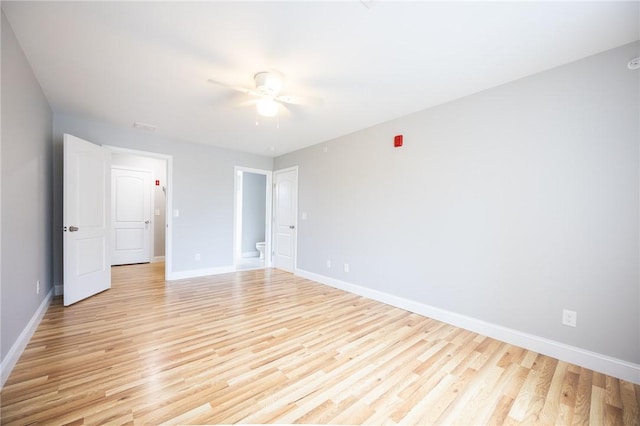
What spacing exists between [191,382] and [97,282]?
2930mm

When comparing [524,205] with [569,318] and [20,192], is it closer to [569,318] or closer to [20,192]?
[569,318]

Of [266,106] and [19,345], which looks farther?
[266,106]

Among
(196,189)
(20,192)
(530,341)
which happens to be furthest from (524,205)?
(196,189)

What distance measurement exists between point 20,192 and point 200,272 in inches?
117

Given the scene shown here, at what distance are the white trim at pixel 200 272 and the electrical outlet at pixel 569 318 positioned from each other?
4.89 meters

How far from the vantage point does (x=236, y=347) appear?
2307 mm

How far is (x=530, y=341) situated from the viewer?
234 cm

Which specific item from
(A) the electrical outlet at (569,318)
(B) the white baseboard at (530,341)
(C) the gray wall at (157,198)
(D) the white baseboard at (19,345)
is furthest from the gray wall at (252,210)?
(A) the electrical outlet at (569,318)

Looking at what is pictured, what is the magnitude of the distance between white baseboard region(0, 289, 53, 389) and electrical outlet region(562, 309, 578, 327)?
4196 mm

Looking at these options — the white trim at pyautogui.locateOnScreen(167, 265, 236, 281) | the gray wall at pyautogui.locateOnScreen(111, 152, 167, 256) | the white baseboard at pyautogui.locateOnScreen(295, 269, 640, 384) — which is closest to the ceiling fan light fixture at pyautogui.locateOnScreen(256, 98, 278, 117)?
the white baseboard at pyautogui.locateOnScreen(295, 269, 640, 384)

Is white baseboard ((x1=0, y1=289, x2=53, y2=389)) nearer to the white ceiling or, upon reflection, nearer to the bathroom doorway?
the white ceiling

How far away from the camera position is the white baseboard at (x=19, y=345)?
5.87 feet

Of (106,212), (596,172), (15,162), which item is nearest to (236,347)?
(15,162)

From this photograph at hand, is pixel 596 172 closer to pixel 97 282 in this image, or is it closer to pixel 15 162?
pixel 15 162
